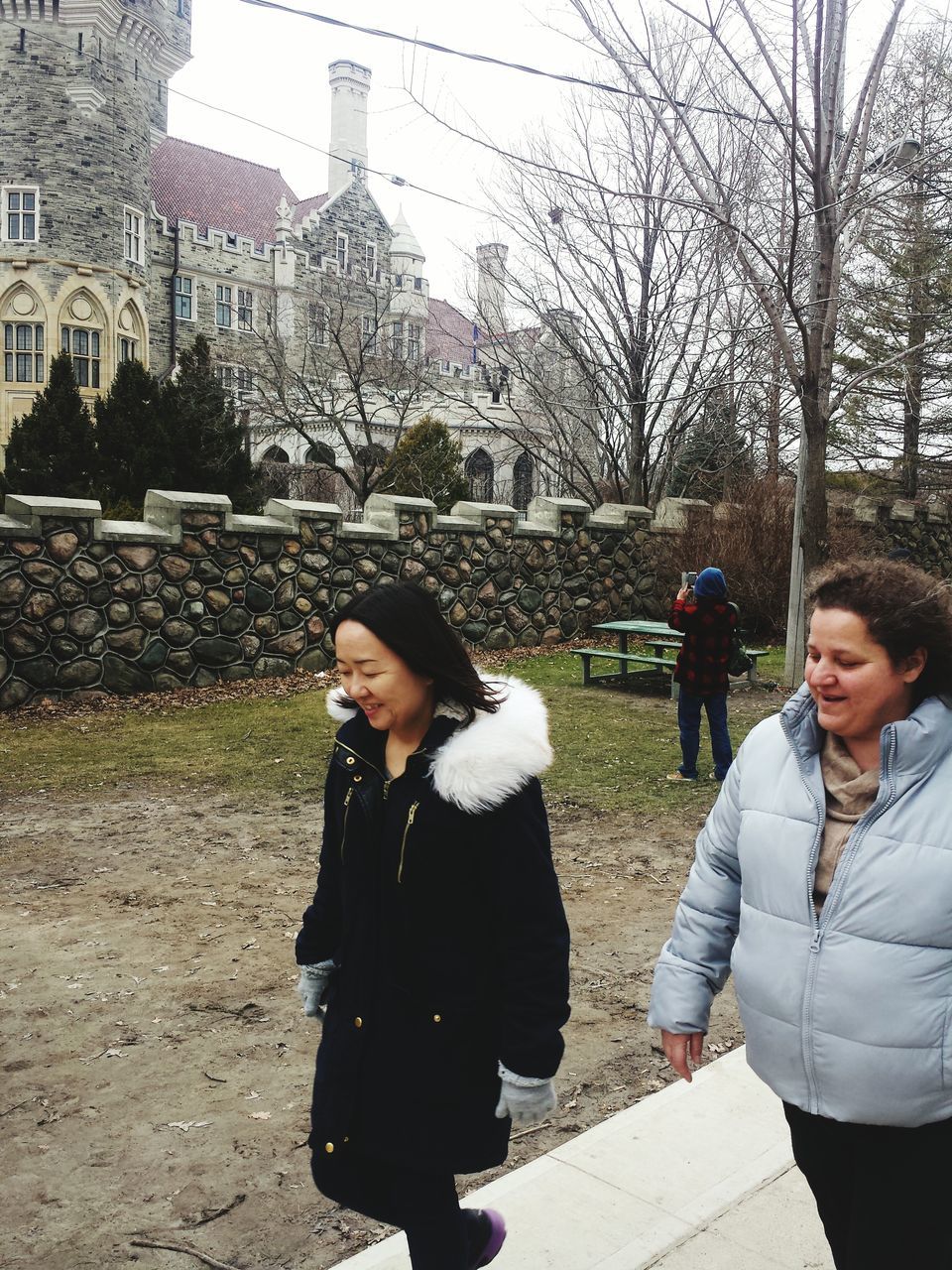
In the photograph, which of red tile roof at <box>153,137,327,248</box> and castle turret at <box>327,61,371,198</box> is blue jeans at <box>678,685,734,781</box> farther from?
castle turret at <box>327,61,371,198</box>

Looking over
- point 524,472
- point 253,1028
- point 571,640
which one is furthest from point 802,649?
point 524,472

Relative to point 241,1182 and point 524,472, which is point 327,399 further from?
point 241,1182

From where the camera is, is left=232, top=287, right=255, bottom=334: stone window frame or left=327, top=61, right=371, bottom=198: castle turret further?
left=327, top=61, right=371, bottom=198: castle turret

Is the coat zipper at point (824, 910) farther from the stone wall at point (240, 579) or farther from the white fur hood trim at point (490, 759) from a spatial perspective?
the stone wall at point (240, 579)

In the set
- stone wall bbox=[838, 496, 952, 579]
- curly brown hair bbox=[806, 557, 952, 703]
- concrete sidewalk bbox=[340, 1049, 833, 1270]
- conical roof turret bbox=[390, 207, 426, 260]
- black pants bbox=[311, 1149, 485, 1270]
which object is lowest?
concrete sidewalk bbox=[340, 1049, 833, 1270]

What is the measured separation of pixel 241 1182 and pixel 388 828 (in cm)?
153

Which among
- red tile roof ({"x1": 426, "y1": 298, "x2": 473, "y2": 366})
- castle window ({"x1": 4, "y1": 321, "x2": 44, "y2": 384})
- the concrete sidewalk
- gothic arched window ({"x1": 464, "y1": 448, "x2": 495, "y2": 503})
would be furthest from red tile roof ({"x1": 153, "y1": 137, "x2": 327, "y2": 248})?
the concrete sidewalk

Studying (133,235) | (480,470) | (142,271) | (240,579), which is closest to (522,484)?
(480,470)

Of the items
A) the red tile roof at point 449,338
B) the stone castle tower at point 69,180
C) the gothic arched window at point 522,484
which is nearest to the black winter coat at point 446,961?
the stone castle tower at point 69,180

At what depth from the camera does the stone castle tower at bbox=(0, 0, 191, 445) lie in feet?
107

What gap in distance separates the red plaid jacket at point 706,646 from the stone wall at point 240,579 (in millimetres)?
3261

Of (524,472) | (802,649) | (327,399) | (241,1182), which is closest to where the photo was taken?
(241,1182)

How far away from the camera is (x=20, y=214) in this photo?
108 ft

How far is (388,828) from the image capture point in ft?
7.22
